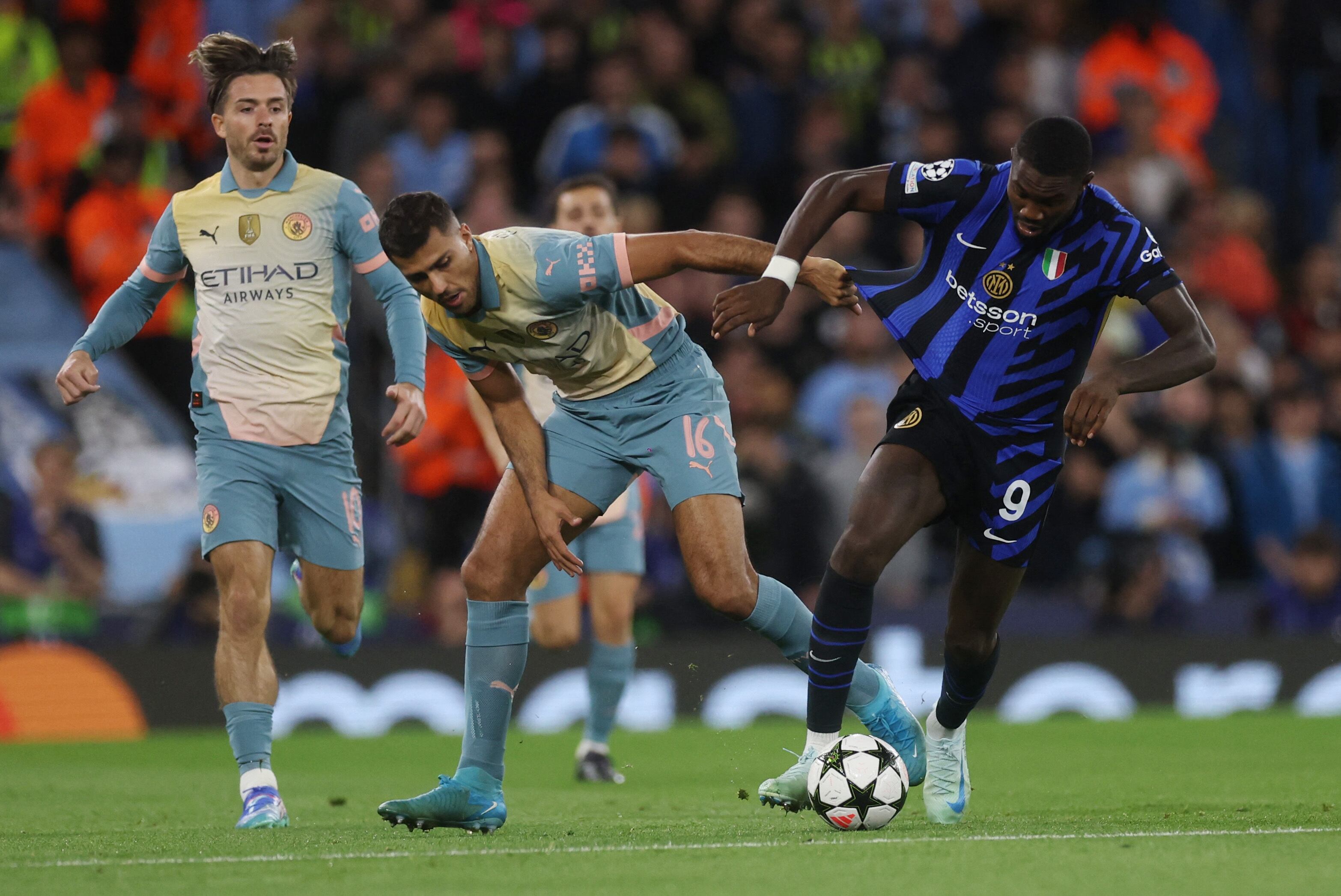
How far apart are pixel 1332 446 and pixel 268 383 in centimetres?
891

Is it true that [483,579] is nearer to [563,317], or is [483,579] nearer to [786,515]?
[563,317]

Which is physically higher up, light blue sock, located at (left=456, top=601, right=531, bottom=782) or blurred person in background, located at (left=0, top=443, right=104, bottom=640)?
blurred person in background, located at (left=0, top=443, right=104, bottom=640)

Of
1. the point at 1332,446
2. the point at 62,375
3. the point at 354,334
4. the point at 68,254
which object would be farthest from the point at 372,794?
the point at 1332,446

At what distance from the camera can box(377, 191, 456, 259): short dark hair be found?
570cm

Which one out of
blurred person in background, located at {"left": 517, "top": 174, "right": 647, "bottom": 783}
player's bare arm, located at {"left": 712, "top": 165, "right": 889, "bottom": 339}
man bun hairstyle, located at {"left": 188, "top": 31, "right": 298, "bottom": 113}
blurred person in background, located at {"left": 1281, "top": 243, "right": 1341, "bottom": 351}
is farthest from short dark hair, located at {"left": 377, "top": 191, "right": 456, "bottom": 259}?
blurred person in background, located at {"left": 1281, "top": 243, "right": 1341, "bottom": 351}

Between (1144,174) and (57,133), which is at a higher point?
(57,133)

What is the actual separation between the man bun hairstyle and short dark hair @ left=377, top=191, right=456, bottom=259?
4.62ft

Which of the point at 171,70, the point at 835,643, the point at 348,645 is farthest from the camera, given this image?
the point at 171,70

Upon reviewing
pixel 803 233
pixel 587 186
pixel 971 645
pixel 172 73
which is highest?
pixel 172 73

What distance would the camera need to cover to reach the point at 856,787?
19.0 ft

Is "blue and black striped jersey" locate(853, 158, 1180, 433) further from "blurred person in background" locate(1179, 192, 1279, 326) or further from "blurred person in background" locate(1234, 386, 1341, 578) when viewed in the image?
"blurred person in background" locate(1179, 192, 1279, 326)

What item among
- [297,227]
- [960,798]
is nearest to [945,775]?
[960,798]

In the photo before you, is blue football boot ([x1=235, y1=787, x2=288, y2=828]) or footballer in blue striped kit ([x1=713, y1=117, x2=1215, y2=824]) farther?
blue football boot ([x1=235, y1=787, x2=288, y2=828])

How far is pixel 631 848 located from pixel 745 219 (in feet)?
28.1
